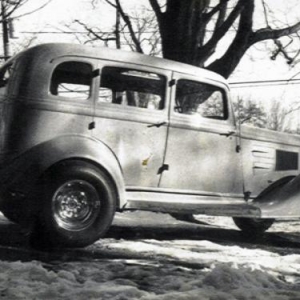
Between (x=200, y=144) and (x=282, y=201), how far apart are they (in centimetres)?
137

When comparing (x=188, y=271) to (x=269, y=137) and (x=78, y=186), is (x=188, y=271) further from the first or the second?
(x=269, y=137)

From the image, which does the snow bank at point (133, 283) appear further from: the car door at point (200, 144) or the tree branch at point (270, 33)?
the tree branch at point (270, 33)

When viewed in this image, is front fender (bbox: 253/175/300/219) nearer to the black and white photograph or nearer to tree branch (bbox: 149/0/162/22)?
the black and white photograph

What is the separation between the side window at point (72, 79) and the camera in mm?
5781

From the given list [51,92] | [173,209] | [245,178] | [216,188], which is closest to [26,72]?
[51,92]

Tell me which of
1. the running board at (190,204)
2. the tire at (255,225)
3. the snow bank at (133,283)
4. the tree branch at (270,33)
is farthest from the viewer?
the tree branch at (270,33)

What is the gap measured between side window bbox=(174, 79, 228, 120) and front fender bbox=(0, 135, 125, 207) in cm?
138

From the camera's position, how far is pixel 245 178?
6.89 meters

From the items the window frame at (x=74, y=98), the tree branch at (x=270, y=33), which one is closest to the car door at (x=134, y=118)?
the window frame at (x=74, y=98)

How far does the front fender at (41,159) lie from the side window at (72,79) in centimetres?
57

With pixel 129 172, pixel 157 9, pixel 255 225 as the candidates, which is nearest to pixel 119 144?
pixel 129 172

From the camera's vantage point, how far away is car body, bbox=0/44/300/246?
5406 mm

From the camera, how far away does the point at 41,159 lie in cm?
535

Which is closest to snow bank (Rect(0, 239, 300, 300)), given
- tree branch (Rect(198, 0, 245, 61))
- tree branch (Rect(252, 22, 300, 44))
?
tree branch (Rect(198, 0, 245, 61))
